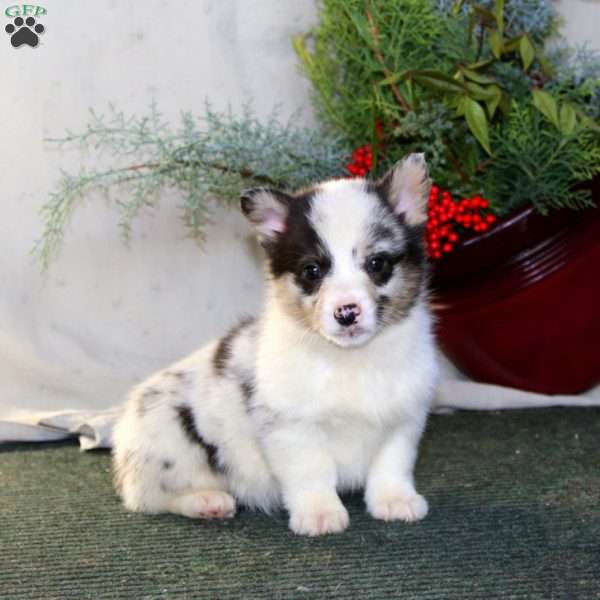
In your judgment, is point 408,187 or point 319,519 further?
point 408,187

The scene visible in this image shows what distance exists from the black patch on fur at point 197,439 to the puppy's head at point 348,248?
46 cm

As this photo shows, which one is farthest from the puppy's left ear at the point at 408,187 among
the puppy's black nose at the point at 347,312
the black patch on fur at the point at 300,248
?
the puppy's black nose at the point at 347,312

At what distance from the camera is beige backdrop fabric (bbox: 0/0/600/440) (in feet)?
12.6

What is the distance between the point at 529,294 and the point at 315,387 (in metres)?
1.26

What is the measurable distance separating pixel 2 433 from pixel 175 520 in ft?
3.66

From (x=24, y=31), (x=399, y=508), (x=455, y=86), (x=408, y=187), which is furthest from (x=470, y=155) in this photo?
(x=24, y=31)

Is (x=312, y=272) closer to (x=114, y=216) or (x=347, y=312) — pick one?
(x=347, y=312)

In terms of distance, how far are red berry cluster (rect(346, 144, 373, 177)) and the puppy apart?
2.32 feet

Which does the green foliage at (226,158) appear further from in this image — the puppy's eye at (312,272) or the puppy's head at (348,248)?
the puppy's eye at (312,272)

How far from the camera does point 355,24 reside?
3.31m

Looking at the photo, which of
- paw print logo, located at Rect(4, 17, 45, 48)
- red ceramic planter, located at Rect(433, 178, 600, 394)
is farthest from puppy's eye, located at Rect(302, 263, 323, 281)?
paw print logo, located at Rect(4, 17, 45, 48)

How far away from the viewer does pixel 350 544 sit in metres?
2.35

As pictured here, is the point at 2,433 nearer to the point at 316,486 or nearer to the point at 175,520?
the point at 175,520

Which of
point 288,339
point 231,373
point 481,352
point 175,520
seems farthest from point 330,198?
point 481,352
